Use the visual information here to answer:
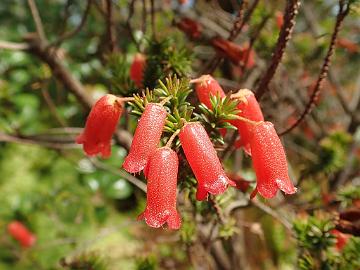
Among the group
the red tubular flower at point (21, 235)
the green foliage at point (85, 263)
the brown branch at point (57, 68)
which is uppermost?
the brown branch at point (57, 68)

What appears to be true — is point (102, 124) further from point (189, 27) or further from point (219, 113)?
point (189, 27)

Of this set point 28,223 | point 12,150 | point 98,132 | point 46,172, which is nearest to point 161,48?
point 98,132

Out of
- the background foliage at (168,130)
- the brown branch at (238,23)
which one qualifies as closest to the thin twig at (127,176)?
the background foliage at (168,130)

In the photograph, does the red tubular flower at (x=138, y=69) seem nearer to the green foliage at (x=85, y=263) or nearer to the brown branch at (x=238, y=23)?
the brown branch at (x=238, y=23)

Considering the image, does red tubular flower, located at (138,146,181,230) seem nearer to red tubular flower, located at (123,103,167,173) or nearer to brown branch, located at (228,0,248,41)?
red tubular flower, located at (123,103,167,173)

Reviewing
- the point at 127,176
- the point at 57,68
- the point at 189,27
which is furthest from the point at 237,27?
the point at 127,176

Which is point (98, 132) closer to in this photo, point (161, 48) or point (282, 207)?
point (161, 48)
